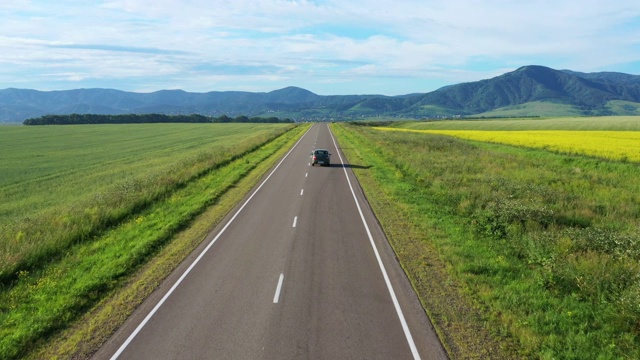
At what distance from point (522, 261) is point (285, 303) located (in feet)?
24.5

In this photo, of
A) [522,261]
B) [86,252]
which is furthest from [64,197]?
[522,261]

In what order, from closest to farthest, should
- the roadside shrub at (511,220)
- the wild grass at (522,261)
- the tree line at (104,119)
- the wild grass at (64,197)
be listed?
the wild grass at (522,261), the wild grass at (64,197), the roadside shrub at (511,220), the tree line at (104,119)

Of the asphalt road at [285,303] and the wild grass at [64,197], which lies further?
the wild grass at [64,197]

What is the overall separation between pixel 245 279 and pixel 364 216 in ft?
25.6

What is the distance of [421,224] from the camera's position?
1592 cm

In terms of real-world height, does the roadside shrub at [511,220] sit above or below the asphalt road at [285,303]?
above

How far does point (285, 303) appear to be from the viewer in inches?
373

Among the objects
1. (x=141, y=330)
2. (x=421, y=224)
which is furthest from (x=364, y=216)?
(x=141, y=330)

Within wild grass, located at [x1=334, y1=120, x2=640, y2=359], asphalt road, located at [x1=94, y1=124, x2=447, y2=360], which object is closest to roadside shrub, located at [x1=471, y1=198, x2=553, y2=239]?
wild grass, located at [x1=334, y1=120, x2=640, y2=359]

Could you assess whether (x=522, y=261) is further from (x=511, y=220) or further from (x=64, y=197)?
(x=64, y=197)

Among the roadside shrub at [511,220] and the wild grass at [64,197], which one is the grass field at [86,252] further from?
the roadside shrub at [511,220]

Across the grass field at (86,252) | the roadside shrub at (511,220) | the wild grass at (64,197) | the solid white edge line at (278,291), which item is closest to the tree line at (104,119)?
the wild grass at (64,197)

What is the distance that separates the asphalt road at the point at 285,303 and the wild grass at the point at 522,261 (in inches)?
34.0

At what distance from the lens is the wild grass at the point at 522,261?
7.94m
